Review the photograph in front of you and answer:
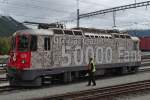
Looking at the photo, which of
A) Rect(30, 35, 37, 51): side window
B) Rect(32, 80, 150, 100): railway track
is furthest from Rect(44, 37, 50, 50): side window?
Rect(32, 80, 150, 100): railway track

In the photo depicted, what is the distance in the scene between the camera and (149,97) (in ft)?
55.9

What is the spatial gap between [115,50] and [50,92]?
945 cm

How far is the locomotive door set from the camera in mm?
21472

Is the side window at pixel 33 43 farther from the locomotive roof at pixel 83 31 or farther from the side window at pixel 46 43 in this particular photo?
the side window at pixel 46 43

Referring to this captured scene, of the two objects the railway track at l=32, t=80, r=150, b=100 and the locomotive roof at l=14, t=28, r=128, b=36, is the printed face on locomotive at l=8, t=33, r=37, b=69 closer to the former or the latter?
the locomotive roof at l=14, t=28, r=128, b=36

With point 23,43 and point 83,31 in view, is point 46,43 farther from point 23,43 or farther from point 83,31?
point 83,31

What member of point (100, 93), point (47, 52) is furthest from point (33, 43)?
point (100, 93)

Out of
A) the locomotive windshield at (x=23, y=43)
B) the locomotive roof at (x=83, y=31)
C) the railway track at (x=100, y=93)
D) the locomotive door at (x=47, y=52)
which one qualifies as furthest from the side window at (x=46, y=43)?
the railway track at (x=100, y=93)

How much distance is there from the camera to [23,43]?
21109mm

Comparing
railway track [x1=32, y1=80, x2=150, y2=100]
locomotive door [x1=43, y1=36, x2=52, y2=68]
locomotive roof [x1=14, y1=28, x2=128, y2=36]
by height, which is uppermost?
locomotive roof [x1=14, y1=28, x2=128, y2=36]

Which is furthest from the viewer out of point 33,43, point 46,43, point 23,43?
point 46,43

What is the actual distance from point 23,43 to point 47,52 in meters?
1.49

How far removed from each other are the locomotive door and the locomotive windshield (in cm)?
109

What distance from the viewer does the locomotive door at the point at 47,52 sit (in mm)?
21472
